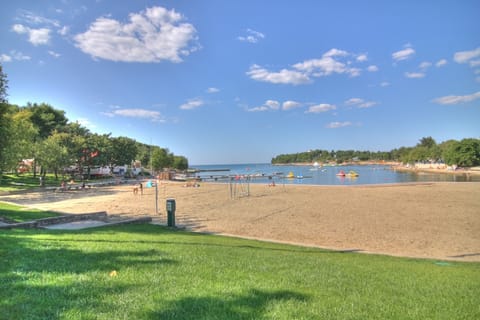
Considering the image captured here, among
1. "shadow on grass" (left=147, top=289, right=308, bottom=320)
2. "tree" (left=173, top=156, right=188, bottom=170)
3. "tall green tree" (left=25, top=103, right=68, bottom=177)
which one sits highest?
"tall green tree" (left=25, top=103, right=68, bottom=177)

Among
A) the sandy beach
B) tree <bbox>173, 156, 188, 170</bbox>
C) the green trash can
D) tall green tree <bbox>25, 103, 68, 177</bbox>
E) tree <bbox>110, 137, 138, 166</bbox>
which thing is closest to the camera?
the sandy beach

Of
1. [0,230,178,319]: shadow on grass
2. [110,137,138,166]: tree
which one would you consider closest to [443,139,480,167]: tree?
[110,137,138,166]: tree

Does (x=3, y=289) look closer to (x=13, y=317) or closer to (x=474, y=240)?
(x=13, y=317)

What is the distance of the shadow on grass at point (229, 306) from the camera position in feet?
9.79

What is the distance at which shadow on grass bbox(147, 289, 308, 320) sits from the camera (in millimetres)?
2984

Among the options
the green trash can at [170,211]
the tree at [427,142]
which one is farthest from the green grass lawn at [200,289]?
the tree at [427,142]

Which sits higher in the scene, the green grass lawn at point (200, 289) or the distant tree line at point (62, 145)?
the distant tree line at point (62, 145)

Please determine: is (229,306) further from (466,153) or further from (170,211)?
(466,153)

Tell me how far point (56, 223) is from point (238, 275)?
10397 millimetres

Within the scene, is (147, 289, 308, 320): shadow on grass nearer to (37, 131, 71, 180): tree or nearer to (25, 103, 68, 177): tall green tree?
(37, 131, 71, 180): tree

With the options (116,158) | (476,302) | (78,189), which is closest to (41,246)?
(476,302)

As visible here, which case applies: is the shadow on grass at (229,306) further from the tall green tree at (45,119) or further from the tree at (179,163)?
the tree at (179,163)

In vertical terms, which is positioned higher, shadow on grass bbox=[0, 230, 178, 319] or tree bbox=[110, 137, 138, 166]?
tree bbox=[110, 137, 138, 166]

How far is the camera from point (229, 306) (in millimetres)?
3242
